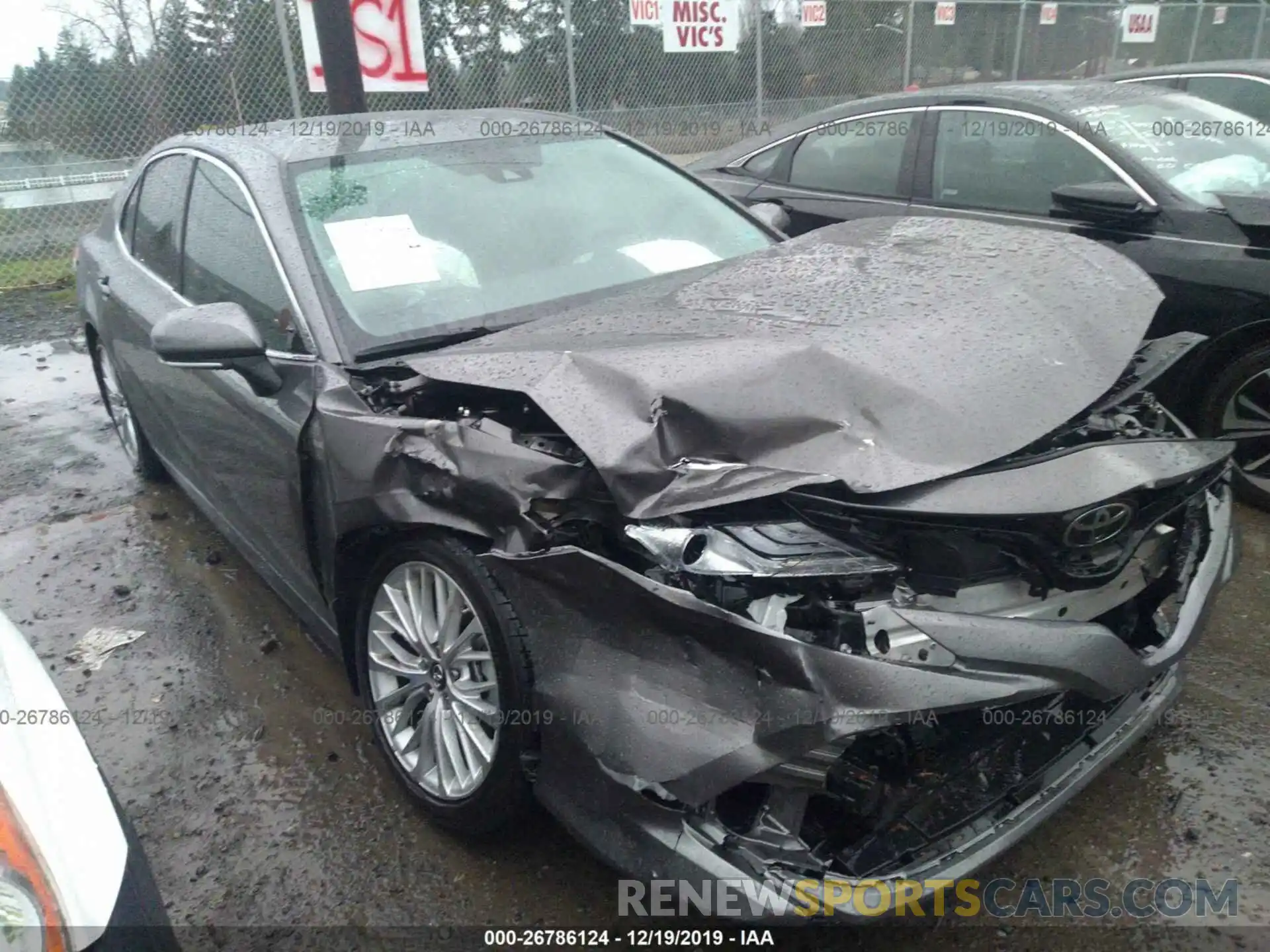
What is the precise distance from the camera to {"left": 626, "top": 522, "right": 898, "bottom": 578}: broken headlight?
1820 millimetres

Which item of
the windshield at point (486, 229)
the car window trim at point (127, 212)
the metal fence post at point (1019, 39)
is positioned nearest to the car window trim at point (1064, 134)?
the windshield at point (486, 229)

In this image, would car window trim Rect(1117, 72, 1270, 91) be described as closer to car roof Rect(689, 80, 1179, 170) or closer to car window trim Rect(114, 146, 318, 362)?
car roof Rect(689, 80, 1179, 170)

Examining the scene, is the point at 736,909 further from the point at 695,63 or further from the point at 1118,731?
the point at 695,63

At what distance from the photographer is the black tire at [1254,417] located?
3680mm

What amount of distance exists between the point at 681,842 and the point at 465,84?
917 centimetres

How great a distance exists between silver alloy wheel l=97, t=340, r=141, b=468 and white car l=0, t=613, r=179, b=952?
10.3ft

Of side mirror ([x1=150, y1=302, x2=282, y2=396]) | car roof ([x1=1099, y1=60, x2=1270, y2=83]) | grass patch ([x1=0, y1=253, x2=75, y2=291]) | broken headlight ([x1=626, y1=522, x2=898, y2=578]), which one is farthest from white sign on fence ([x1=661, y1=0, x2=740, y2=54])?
broken headlight ([x1=626, y1=522, x2=898, y2=578])

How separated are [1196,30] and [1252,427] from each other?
15270 mm

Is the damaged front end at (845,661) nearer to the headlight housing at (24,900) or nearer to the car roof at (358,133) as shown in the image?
the headlight housing at (24,900)

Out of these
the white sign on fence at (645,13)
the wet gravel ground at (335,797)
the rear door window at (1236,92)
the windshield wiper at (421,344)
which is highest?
the white sign on fence at (645,13)

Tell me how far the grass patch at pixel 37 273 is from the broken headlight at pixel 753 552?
29.1 feet

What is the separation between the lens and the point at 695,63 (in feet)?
36.2

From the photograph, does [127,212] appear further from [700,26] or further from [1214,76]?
[700,26]

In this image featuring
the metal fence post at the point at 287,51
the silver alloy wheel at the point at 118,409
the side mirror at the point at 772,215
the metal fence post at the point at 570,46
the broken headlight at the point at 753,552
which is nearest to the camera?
the broken headlight at the point at 753,552
